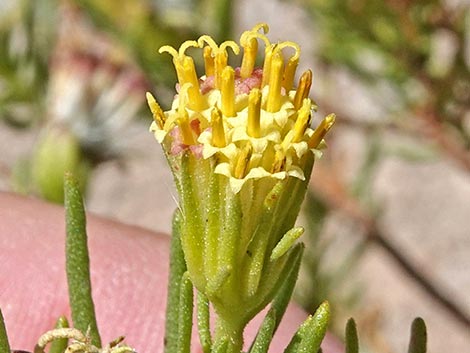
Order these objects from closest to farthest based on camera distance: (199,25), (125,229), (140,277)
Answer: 1. (140,277)
2. (125,229)
3. (199,25)

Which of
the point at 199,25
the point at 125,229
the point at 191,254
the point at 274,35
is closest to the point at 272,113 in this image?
the point at 191,254

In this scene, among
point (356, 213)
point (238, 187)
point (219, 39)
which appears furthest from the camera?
point (356, 213)

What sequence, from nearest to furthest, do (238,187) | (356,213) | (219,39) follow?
(238,187)
(219,39)
(356,213)

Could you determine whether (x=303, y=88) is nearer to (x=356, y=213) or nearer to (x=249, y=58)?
(x=249, y=58)

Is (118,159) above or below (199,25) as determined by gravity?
below

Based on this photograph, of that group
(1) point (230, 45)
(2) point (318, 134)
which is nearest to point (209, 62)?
(1) point (230, 45)

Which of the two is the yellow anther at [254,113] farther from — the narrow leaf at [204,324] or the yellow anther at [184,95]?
the narrow leaf at [204,324]

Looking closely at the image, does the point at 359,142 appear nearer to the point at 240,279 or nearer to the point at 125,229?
the point at 125,229
